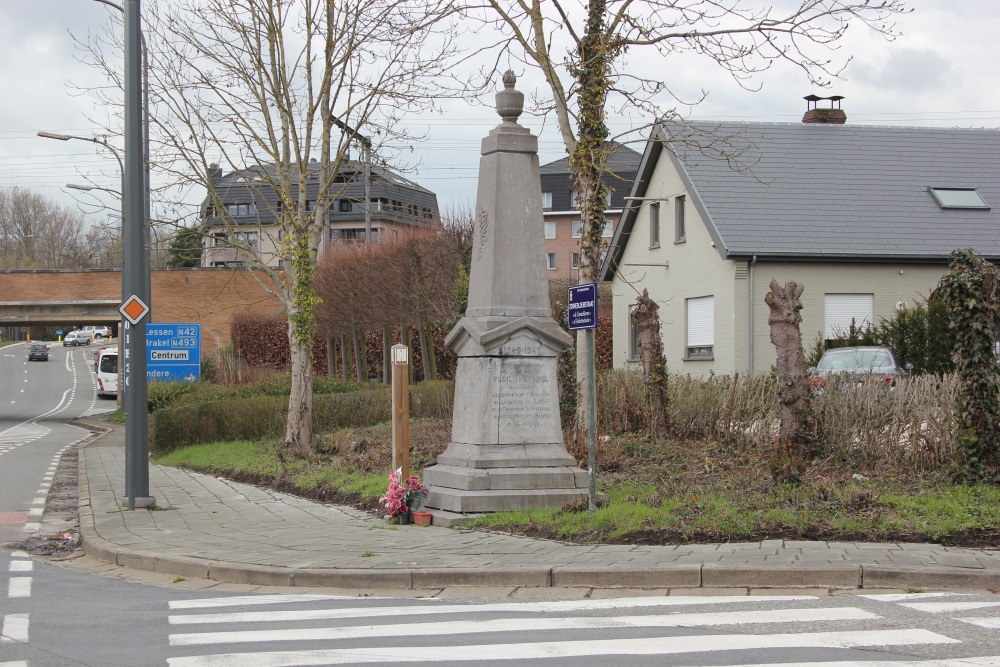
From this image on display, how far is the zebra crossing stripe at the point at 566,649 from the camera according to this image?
620 cm

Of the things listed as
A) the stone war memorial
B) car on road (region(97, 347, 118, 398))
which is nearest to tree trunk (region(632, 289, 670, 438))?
the stone war memorial

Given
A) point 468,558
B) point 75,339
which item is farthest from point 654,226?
point 75,339

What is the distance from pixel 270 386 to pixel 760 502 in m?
19.5

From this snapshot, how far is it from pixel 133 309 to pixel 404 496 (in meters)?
4.71

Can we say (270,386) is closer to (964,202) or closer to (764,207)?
(764,207)

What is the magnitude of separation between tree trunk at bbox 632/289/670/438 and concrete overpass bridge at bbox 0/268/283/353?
3631cm

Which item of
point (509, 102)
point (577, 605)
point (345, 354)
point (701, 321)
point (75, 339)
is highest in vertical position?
point (509, 102)

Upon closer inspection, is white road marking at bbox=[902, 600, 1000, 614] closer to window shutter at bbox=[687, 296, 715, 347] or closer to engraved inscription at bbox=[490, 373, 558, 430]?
engraved inscription at bbox=[490, 373, 558, 430]

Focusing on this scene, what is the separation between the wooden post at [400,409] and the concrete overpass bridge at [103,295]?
38434 millimetres

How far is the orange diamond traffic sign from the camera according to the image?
13641 mm

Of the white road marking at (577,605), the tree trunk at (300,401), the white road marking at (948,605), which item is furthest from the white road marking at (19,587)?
the tree trunk at (300,401)

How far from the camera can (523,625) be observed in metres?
7.07

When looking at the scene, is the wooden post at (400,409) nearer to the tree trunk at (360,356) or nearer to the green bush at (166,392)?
the green bush at (166,392)

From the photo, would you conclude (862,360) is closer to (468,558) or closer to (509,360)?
(509,360)
